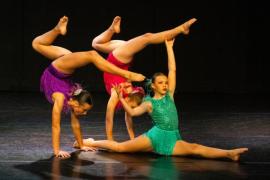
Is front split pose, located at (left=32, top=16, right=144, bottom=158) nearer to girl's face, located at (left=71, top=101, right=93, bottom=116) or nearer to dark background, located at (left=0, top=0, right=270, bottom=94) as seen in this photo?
girl's face, located at (left=71, top=101, right=93, bottom=116)

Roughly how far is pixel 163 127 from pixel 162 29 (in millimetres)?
4045

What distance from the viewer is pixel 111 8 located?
24.7 ft

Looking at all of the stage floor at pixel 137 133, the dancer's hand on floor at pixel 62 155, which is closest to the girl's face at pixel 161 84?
the stage floor at pixel 137 133

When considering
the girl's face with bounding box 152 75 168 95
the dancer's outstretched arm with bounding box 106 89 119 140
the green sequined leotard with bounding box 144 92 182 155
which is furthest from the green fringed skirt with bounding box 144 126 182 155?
the dancer's outstretched arm with bounding box 106 89 119 140

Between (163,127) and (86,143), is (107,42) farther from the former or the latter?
(163,127)

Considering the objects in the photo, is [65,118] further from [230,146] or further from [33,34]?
[33,34]

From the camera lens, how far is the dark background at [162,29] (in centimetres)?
751

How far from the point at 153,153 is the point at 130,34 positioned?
13.1ft

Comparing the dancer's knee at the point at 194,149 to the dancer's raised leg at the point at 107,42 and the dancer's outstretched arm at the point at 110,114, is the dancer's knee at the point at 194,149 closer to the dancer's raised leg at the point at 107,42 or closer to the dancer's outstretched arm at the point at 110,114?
the dancer's outstretched arm at the point at 110,114

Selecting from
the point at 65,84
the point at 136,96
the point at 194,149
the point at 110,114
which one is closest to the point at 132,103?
the point at 136,96

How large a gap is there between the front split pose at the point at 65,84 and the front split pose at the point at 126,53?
239mm

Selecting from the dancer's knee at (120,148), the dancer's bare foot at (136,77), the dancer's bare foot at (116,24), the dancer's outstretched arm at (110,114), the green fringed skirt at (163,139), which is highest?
the dancer's bare foot at (116,24)

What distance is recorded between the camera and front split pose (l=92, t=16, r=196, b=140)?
12.8ft

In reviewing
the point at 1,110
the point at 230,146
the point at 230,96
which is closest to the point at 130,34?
the point at 230,96
